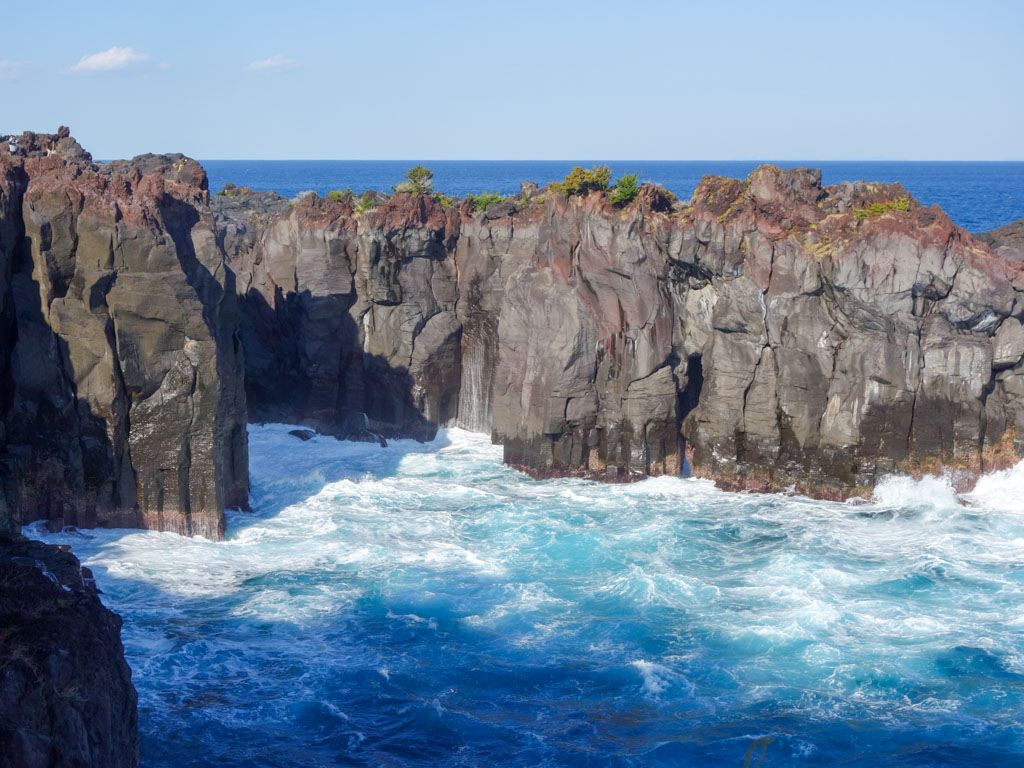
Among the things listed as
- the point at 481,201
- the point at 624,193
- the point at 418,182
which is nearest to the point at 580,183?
the point at 624,193

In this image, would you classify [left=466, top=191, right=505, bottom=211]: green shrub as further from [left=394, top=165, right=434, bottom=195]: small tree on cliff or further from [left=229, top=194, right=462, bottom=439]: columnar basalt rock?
[left=394, top=165, right=434, bottom=195]: small tree on cliff

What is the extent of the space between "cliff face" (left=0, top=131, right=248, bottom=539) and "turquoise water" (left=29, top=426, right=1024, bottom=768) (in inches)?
61.5

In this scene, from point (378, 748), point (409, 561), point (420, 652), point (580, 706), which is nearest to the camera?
point (378, 748)

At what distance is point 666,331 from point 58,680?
3051 cm

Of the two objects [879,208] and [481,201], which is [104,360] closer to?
[481,201]

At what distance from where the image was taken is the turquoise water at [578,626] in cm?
2358

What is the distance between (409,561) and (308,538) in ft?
14.0

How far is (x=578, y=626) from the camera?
2914cm

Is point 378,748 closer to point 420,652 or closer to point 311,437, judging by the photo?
point 420,652

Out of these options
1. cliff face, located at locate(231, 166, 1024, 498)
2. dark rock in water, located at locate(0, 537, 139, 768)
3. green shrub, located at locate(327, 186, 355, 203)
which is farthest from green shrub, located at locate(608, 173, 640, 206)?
dark rock in water, located at locate(0, 537, 139, 768)

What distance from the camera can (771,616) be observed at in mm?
29422

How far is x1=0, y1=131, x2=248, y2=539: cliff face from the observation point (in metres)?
33.3

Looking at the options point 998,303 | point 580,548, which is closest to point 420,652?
point 580,548

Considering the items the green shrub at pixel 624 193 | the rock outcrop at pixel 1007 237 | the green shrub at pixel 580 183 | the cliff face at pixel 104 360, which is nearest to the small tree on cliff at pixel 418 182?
the green shrub at pixel 580 183
